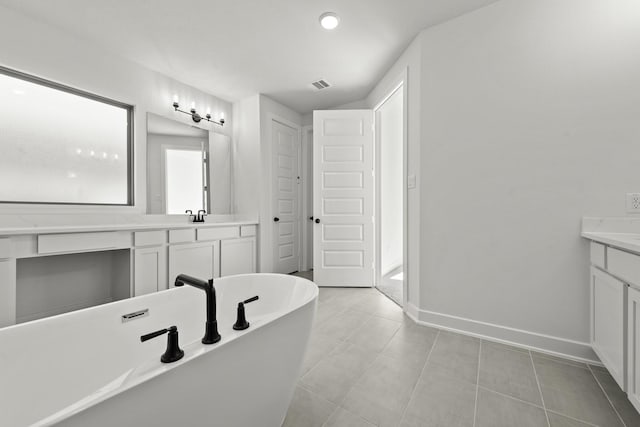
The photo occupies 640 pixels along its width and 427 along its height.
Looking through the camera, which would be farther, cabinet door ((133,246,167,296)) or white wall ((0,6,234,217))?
cabinet door ((133,246,167,296))

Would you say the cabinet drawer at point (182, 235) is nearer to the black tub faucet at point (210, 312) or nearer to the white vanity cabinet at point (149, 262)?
the white vanity cabinet at point (149, 262)

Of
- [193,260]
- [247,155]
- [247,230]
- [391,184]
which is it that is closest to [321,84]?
[247,155]

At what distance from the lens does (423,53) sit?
7.02ft

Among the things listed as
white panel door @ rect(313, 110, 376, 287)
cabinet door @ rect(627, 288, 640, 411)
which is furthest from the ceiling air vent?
cabinet door @ rect(627, 288, 640, 411)

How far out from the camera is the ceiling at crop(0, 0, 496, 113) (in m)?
1.88

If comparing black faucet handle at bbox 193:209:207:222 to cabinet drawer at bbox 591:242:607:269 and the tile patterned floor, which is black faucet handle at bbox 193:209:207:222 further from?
cabinet drawer at bbox 591:242:607:269

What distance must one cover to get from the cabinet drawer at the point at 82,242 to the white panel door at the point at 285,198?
187cm

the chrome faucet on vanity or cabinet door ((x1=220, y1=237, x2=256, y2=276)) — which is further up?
the chrome faucet on vanity

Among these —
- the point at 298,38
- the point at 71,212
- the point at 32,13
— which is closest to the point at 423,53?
the point at 298,38

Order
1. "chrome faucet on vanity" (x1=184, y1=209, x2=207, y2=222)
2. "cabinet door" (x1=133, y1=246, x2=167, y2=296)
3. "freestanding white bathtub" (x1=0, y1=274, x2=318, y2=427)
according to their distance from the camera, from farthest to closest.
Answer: "chrome faucet on vanity" (x1=184, y1=209, x2=207, y2=222) < "cabinet door" (x1=133, y1=246, x2=167, y2=296) < "freestanding white bathtub" (x1=0, y1=274, x2=318, y2=427)

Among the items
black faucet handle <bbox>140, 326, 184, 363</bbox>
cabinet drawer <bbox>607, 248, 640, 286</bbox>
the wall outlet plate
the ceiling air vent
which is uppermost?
the ceiling air vent

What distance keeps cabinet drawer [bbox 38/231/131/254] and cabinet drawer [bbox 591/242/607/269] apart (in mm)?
3301

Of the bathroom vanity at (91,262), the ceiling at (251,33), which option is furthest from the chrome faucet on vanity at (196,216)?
the ceiling at (251,33)

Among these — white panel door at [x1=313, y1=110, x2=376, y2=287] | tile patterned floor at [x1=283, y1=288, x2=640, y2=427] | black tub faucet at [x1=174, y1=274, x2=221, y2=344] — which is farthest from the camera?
white panel door at [x1=313, y1=110, x2=376, y2=287]
